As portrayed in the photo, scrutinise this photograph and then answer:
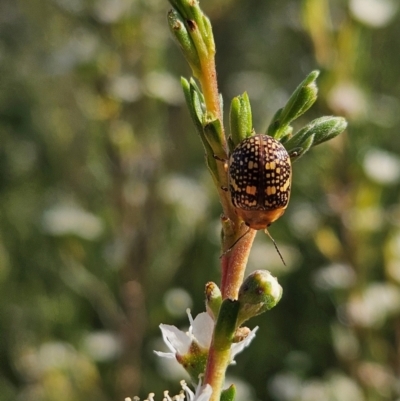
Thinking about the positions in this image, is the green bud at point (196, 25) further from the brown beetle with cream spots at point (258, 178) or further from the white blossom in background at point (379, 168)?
the white blossom in background at point (379, 168)

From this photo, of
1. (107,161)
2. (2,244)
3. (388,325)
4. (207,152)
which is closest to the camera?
(207,152)

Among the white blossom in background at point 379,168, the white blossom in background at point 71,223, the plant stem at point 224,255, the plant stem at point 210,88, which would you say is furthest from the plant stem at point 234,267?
the white blossom in background at point 71,223

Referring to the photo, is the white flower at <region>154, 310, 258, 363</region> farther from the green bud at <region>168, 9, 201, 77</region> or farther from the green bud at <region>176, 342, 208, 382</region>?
the green bud at <region>168, 9, 201, 77</region>

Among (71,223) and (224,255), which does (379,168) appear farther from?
(224,255)

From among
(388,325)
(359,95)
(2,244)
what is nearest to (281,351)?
(388,325)

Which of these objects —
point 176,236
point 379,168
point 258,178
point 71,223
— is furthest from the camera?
point 176,236

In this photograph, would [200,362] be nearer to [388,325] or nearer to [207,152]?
[207,152]

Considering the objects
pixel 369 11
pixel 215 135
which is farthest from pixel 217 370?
pixel 369 11
